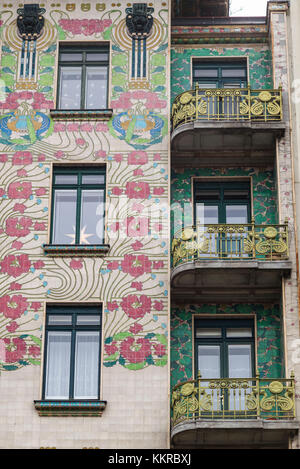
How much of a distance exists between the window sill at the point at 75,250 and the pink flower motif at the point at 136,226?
73 cm

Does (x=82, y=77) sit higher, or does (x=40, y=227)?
(x=82, y=77)

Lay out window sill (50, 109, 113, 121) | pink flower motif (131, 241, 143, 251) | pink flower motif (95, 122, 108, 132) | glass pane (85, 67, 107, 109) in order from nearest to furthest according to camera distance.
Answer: pink flower motif (131, 241, 143, 251) < pink flower motif (95, 122, 108, 132) < window sill (50, 109, 113, 121) < glass pane (85, 67, 107, 109)

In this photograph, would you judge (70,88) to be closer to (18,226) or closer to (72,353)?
(18,226)

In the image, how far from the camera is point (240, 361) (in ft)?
83.1

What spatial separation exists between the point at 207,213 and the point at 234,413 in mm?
6059

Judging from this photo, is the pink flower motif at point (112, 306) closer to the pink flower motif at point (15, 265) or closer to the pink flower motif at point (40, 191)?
the pink flower motif at point (15, 265)

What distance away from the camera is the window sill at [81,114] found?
27203 mm

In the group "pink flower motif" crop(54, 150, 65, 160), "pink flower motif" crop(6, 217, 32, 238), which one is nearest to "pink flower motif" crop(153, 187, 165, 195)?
"pink flower motif" crop(54, 150, 65, 160)

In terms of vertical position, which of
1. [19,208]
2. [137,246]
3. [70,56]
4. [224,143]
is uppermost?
[70,56]

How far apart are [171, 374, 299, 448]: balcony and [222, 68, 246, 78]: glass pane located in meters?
9.22

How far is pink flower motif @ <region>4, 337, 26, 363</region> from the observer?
80.9ft

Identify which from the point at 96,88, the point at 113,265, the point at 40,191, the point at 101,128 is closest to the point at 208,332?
the point at 113,265

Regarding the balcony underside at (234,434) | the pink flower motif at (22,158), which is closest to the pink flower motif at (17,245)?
the pink flower motif at (22,158)

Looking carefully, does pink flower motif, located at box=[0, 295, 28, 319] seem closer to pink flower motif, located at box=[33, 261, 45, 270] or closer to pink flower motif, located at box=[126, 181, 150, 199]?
pink flower motif, located at box=[33, 261, 45, 270]
